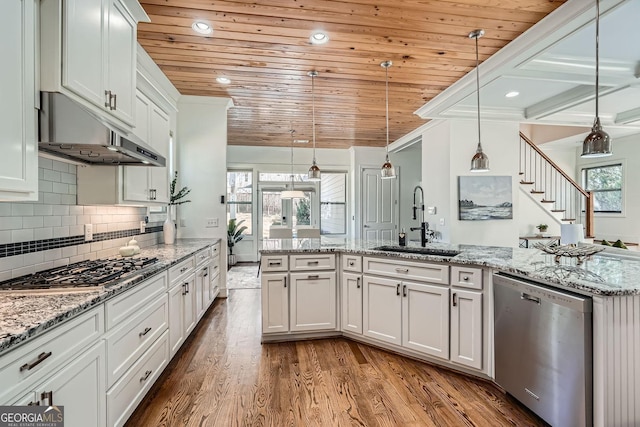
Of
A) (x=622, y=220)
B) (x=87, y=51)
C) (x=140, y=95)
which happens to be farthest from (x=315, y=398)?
(x=622, y=220)

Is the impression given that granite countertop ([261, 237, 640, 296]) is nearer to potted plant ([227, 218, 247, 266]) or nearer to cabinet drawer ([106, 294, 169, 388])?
cabinet drawer ([106, 294, 169, 388])

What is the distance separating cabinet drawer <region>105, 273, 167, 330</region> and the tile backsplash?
0.61 m

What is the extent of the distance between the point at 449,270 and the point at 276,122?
150 inches

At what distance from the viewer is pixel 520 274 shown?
6.23 feet

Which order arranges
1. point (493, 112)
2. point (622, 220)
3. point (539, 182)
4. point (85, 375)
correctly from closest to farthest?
point (85, 375)
point (493, 112)
point (539, 182)
point (622, 220)

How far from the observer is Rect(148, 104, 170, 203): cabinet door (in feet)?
9.35

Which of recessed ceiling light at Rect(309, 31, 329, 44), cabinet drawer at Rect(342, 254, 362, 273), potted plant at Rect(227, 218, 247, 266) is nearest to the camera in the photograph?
recessed ceiling light at Rect(309, 31, 329, 44)

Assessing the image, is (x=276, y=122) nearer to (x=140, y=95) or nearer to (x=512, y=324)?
(x=140, y=95)

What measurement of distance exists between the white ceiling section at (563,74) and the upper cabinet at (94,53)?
310 centimetres

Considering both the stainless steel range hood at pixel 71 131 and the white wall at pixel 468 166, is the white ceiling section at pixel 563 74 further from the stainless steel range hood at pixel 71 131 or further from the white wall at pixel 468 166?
the stainless steel range hood at pixel 71 131

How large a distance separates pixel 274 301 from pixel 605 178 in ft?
26.3

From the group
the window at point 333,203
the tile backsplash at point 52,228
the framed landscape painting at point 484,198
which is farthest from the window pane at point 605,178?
the tile backsplash at point 52,228

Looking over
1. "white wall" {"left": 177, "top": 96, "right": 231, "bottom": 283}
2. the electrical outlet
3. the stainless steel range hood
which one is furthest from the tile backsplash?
"white wall" {"left": 177, "top": 96, "right": 231, "bottom": 283}

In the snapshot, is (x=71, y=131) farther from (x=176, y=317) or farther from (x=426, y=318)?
(x=426, y=318)
